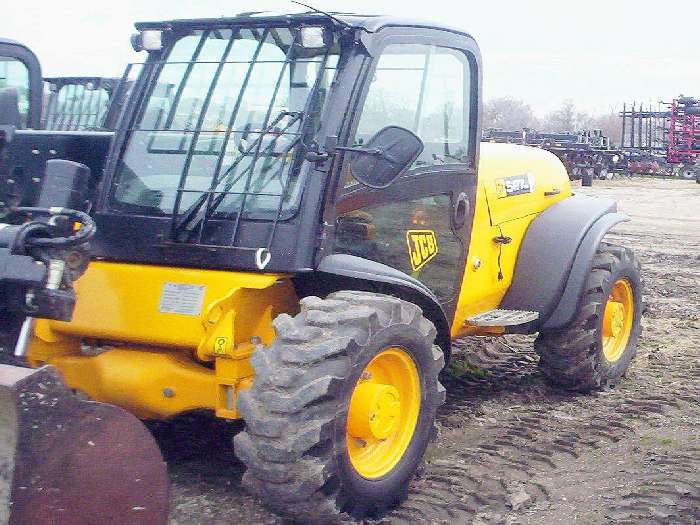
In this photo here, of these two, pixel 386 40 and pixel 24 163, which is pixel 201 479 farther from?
pixel 386 40

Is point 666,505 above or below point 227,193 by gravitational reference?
below

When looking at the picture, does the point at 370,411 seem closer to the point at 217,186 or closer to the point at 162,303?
the point at 162,303

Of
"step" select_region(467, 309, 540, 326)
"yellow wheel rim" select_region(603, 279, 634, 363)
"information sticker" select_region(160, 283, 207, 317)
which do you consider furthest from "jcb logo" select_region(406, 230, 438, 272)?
"yellow wheel rim" select_region(603, 279, 634, 363)

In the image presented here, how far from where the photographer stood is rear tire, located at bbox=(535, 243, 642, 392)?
18.6 ft

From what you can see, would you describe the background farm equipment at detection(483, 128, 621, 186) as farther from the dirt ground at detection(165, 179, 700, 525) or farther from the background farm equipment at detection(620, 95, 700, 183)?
the dirt ground at detection(165, 179, 700, 525)

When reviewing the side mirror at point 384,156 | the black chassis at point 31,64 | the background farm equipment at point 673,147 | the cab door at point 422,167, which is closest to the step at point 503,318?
the cab door at point 422,167

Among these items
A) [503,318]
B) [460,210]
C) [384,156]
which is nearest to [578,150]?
[503,318]

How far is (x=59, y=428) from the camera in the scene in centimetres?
311

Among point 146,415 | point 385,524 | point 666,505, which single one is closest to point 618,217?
point 666,505

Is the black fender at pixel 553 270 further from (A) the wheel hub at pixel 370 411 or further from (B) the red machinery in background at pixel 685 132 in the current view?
(B) the red machinery in background at pixel 685 132

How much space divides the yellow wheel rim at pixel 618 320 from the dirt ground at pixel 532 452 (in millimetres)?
223

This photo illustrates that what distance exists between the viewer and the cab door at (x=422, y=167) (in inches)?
166

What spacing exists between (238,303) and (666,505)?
1.96 metres

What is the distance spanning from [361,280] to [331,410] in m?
0.73
